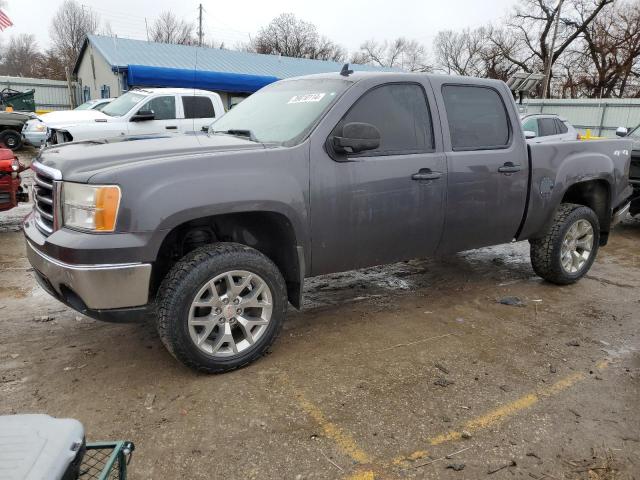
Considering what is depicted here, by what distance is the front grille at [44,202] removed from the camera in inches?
124

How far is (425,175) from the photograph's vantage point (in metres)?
3.86

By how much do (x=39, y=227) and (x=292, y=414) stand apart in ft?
6.55

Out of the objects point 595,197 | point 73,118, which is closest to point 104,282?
point 595,197

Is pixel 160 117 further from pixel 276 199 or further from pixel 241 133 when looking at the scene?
pixel 276 199

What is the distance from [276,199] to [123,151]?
99 cm

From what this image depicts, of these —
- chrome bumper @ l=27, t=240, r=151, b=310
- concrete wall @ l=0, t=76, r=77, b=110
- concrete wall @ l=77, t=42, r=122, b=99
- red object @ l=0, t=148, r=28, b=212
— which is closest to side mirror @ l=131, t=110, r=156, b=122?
red object @ l=0, t=148, r=28, b=212

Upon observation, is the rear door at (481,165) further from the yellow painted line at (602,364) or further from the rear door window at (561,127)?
the rear door window at (561,127)

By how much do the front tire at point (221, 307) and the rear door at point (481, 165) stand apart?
163 centimetres

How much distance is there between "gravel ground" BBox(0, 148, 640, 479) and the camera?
254cm

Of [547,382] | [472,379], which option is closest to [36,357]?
[472,379]

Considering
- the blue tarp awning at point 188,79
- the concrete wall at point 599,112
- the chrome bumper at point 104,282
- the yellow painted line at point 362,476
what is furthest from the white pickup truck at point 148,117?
the concrete wall at point 599,112

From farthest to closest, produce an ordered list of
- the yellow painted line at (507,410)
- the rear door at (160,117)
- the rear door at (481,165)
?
the rear door at (160,117) → the rear door at (481,165) → the yellow painted line at (507,410)

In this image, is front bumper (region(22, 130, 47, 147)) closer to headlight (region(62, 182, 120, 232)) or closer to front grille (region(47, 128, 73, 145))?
front grille (region(47, 128, 73, 145))

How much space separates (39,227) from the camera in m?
3.31
